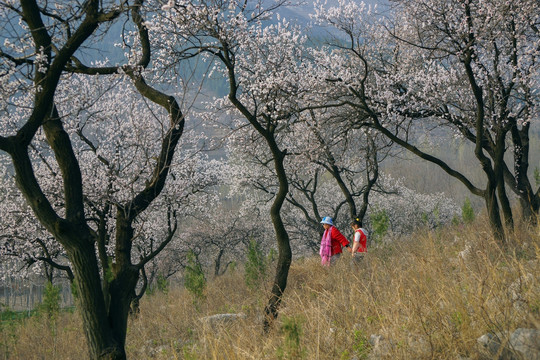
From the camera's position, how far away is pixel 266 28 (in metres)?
14.3

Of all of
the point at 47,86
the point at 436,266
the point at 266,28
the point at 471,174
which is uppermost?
the point at 471,174

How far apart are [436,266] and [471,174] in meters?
181

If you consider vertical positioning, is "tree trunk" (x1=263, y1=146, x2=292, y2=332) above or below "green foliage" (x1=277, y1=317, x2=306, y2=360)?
above

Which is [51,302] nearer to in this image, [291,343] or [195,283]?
[195,283]

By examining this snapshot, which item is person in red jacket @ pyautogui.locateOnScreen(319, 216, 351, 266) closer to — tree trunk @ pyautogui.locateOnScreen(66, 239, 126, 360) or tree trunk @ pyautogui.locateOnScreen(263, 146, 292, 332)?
tree trunk @ pyautogui.locateOnScreen(263, 146, 292, 332)

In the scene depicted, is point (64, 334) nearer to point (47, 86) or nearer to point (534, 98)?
point (47, 86)

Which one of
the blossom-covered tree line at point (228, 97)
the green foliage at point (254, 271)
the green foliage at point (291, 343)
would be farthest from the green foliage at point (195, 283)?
the green foliage at point (291, 343)

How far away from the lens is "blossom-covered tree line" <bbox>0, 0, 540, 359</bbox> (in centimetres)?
586

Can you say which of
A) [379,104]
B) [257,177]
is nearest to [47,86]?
[379,104]

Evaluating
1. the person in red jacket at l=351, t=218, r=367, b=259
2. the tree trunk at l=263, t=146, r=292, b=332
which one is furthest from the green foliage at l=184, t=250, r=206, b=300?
the person in red jacket at l=351, t=218, r=367, b=259

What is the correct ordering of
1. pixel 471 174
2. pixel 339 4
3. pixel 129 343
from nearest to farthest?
pixel 129 343, pixel 339 4, pixel 471 174

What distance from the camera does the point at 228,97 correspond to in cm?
865

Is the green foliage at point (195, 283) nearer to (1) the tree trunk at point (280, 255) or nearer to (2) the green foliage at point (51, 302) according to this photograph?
(1) the tree trunk at point (280, 255)

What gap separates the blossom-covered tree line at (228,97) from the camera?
5.86m
